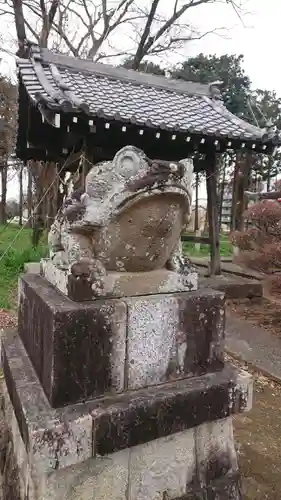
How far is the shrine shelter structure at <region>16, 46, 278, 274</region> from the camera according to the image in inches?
177

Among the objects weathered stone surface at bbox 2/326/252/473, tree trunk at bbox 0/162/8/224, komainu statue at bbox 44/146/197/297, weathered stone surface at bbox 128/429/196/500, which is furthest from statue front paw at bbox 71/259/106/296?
tree trunk at bbox 0/162/8/224

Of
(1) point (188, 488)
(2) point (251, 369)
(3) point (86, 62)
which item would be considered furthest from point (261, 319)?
(3) point (86, 62)

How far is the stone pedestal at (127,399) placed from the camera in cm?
122

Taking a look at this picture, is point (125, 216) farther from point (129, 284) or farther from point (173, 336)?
point (173, 336)

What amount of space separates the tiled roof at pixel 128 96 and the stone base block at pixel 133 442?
3588 mm

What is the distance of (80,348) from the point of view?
49.9 inches

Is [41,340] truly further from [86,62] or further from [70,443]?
[86,62]

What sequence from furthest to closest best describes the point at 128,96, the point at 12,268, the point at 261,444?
the point at 12,268 → the point at 128,96 → the point at 261,444

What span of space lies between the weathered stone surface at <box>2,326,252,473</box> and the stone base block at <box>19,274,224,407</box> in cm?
5

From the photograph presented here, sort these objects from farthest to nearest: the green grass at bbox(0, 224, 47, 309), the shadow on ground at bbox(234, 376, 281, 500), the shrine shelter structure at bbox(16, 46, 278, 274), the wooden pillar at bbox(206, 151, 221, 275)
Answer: the wooden pillar at bbox(206, 151, 221, 275) < the green grass at bbox(0, 224, 47, 309) < the shrine shelter structure at bbox(16, 46, 278, 274) < the shadow on ground at bbox(234, 376, 281, 500)

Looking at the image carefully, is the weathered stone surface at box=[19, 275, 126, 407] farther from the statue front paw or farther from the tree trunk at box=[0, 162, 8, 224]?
the tree trunk at box=[0, 162, 8, 224]

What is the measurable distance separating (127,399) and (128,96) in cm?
532

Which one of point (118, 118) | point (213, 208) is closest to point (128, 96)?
point (118, 118)

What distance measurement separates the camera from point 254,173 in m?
19.6
